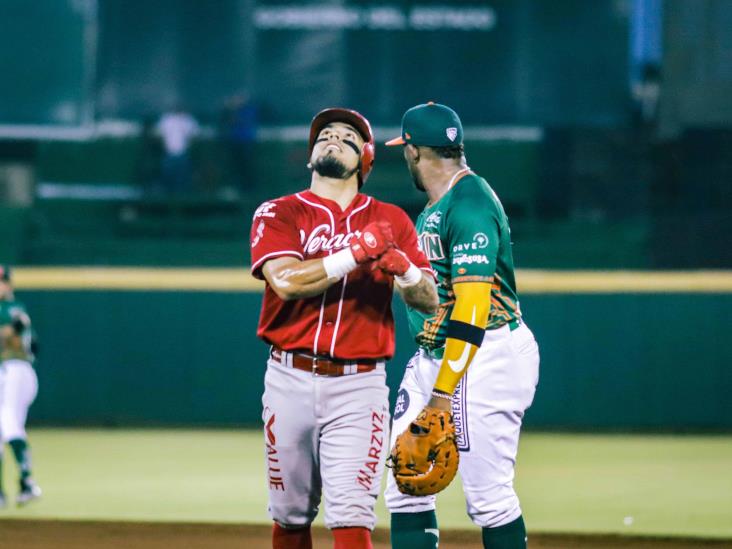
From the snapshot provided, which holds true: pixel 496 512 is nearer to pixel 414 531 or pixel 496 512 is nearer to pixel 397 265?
pixel 414 531

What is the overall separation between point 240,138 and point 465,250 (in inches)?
421

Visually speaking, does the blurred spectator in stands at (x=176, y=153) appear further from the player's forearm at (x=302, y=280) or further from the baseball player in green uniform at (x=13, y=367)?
the player's forearm at (x=302, y=280)

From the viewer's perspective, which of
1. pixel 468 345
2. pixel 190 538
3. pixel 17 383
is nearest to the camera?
pixel 468 345

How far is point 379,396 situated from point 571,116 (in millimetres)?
11550

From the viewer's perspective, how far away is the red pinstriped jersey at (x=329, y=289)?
4.45 metres

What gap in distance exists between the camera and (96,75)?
52.4 ft

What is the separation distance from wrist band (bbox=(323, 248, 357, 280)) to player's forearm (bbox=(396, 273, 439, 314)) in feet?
0.79

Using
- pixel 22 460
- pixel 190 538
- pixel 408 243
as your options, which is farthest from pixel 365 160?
pixel 22 460

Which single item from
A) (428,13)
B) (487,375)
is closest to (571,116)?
(428,13)

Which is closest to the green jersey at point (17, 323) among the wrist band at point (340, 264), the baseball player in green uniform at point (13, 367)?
the baseball player in green uniform at point (13, 367)

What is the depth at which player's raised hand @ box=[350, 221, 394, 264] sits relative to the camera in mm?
4242

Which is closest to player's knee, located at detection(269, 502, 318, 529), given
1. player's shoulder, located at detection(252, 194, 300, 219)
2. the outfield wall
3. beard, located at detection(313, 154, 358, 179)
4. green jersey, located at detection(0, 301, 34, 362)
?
player's shoulder, located at detection(252, 194, 300, 219)

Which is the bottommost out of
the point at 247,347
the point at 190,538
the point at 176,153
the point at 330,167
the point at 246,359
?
the point at 190,538

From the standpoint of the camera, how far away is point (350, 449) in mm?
4426
